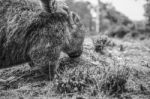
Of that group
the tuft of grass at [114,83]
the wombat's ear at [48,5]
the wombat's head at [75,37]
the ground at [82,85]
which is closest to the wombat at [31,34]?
the wombat's ear at [48,5]

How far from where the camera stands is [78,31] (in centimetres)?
543

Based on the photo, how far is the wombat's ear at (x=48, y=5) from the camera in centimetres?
415

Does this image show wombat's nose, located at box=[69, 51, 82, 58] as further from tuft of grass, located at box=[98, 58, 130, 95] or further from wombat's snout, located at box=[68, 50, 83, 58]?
tuft of grass, located at box=[98, 58, 130, 95]

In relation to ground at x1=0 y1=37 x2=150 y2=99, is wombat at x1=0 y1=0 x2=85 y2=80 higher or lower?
higher

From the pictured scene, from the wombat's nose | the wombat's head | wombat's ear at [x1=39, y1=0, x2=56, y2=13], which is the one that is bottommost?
the wombat's nose

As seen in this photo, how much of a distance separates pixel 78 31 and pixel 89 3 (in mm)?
23436

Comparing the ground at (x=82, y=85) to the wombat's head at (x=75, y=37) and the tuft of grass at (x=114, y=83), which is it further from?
the wombat's head at (x=75, y=37)

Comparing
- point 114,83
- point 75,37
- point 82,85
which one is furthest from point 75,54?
point 114,83

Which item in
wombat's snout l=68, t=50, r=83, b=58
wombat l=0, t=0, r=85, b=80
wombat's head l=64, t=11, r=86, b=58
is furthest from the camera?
wombat's snout l=68, t=50, r=83, b=58

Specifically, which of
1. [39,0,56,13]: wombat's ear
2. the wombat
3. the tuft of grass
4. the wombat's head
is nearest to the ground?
the tuft of grass

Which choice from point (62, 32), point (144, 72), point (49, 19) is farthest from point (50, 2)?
point (144, 72)

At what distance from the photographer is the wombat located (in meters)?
4.13

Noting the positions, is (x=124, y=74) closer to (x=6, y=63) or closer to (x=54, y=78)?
(x=54, y=78)

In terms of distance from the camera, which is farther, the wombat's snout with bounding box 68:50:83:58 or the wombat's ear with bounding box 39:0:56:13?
the wombat's snout with bounding box 68:50:83:58
